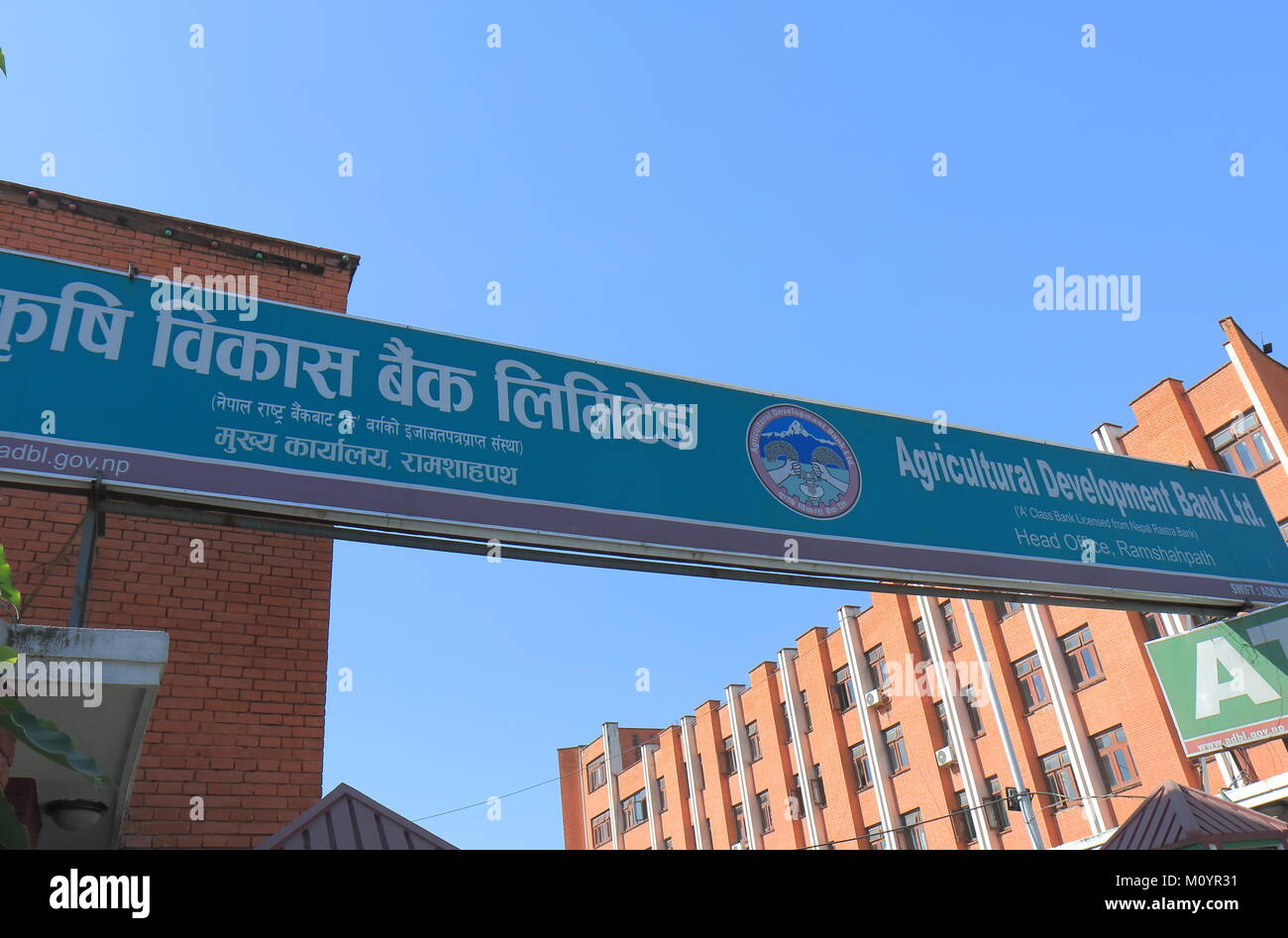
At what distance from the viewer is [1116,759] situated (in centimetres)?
2475

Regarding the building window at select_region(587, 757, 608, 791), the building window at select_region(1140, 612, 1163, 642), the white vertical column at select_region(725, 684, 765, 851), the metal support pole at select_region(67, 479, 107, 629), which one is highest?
the building window at select_region(587, 757, 608, 791)

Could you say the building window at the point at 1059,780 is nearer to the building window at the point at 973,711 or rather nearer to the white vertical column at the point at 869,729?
the building window at the point at 973,711

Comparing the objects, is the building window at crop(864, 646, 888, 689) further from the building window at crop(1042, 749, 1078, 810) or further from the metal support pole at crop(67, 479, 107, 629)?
the metal support pole at crop(67, 479, 107, 629)

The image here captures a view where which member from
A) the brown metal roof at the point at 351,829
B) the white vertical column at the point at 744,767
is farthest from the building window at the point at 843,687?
the brown metal roof at the point at 351,829

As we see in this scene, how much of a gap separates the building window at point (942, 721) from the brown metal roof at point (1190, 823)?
24979 mm

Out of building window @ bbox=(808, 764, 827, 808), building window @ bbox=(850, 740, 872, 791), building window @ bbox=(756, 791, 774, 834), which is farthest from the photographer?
building window @ bbox=(756, 791, 774, 834)

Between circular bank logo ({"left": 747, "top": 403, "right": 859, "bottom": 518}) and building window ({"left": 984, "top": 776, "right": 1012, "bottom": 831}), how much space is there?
78.0 feet

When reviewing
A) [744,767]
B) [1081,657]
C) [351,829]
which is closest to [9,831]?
[351,829]

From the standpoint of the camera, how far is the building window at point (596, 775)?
1932 inches

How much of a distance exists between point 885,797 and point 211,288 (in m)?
30.0

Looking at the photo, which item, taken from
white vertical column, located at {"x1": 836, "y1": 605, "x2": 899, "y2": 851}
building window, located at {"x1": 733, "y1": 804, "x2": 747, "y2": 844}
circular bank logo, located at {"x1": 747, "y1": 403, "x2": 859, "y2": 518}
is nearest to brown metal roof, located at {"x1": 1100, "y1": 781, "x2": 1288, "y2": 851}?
circular bank logo, located at {"x1": 747, "y1": 403, "x2": 859, "y2": 518}

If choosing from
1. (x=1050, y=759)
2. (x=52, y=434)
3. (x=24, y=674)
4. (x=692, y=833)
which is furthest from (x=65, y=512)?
(x=692, y=833)

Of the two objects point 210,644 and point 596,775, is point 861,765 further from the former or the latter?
point 210,644

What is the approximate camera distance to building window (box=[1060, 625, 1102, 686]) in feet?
85.0
